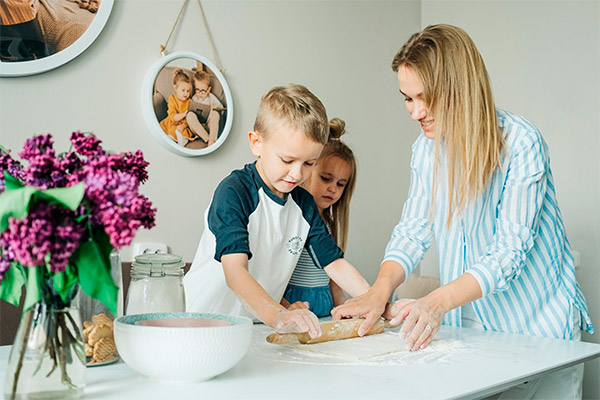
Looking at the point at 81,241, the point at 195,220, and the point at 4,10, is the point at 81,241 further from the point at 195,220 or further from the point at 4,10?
the point at 195,220

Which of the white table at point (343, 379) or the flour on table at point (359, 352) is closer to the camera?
the white table at point (343, 379)

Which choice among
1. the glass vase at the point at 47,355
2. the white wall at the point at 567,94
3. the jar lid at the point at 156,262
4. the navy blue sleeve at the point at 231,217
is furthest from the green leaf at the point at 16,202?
the white wall at the point at 567,94

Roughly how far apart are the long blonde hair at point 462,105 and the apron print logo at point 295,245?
0.39m

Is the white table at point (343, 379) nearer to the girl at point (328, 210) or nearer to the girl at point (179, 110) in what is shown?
the girl at point (328, 210)

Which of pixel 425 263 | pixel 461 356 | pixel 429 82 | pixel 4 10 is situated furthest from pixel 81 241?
pixel 425 263

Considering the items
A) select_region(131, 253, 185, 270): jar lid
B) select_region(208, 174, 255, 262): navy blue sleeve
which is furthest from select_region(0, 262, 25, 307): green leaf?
select_region(208, 174, 255, 262): navy blue sleeve

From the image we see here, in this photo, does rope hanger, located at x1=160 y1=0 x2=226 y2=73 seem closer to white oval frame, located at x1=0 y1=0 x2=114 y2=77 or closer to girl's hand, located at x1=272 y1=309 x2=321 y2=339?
white oval frame, located at x1=0 y1=0 x2=114 y2=77

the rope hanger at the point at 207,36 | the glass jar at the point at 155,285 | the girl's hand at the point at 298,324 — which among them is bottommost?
the girl's hand at the point at 298,324

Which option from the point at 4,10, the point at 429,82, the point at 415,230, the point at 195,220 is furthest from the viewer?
the point at 195,220

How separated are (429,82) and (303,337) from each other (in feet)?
2.21

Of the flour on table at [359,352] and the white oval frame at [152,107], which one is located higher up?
the white oval frame at [152,107]

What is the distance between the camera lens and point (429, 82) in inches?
52.7

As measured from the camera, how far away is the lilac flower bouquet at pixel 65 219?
615 mm

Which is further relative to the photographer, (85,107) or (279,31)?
(279,31)
